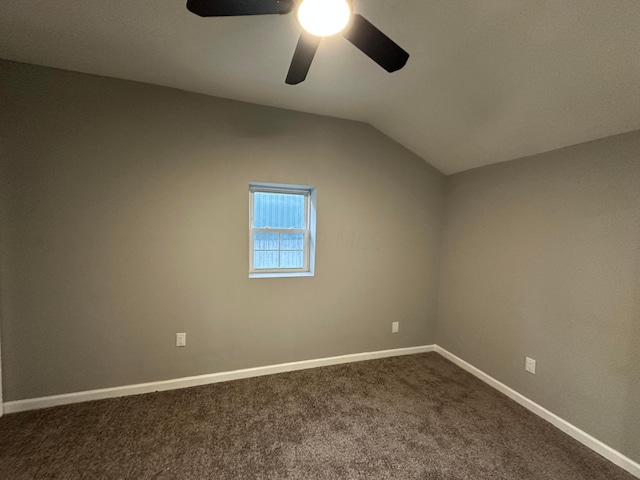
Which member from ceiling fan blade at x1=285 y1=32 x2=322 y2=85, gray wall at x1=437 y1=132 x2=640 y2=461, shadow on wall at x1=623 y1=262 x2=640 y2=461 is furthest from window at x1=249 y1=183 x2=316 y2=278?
shadow on wall at x1=623 y1=262 x2=640 y2=461

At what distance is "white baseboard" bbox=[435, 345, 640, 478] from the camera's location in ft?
5.21

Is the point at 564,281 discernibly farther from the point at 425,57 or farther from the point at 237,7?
the point at 237,7

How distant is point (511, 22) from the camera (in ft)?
4.28

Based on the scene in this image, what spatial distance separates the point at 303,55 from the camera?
47.8 inches

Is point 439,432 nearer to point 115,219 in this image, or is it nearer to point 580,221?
point 580,221

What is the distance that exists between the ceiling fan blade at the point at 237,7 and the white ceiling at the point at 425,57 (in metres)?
0.49

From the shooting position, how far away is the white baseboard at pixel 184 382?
6.39 feet

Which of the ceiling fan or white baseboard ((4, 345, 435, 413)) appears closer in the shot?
the ceiling fan

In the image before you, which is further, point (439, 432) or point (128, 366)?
point (128, 366)

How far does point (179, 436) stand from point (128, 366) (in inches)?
31.5

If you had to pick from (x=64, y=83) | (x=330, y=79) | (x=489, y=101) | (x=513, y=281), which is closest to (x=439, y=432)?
(x=513, y=281)

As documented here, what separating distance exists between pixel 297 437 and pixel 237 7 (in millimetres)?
2312

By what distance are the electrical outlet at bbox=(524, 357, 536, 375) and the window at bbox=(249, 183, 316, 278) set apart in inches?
76.2

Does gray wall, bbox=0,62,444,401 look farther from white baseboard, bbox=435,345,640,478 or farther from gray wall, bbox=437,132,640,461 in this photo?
white baseboard, bbox=435,345,640,478
